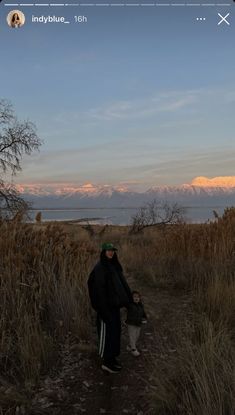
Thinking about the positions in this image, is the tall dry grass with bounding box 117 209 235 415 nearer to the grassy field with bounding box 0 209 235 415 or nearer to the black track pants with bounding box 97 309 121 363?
the grassy field with bounding box 0 209 235 415

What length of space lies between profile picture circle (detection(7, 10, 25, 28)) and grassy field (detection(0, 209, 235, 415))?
11.3 feet

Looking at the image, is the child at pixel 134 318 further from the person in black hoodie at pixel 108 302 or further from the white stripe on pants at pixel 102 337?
the white stripe on pants at pixel 102 337

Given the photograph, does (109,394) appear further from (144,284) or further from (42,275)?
(144,284)

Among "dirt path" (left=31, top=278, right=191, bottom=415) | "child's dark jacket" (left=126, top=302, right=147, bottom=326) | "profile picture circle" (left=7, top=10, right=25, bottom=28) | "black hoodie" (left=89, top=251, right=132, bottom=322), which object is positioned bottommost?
"dirt path" (left=31, top=278, right=191, bottom=415)

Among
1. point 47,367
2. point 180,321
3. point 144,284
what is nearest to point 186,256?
point 144,284

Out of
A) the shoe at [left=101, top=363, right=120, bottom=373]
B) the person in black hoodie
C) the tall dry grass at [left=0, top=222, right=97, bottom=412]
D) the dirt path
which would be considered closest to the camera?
the dirt path

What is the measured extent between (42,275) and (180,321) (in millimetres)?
2249

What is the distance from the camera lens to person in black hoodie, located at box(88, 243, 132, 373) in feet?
20.5

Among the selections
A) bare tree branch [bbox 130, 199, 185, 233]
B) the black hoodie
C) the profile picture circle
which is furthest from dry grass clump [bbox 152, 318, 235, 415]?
bare tree branch [bbox 130, 199, 185, 233]

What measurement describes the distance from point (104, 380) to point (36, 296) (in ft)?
5.81

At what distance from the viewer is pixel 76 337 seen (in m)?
6.98

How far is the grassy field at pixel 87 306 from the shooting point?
15.4 feet

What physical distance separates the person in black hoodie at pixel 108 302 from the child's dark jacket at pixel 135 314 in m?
0.09

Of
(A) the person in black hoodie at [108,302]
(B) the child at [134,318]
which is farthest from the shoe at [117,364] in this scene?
(B) the child at [134,318]
